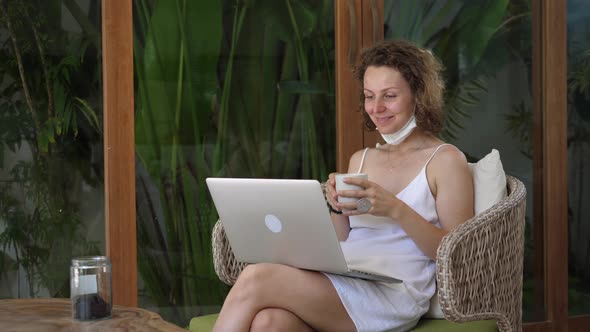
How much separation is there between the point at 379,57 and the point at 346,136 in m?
0.84

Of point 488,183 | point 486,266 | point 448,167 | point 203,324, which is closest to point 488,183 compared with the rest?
point 488,183

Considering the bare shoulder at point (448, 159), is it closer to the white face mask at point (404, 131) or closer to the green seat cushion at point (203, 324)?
the white face mask at point (404, 131)

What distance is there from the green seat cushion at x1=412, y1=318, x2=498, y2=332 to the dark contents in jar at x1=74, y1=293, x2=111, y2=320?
2.76 ft

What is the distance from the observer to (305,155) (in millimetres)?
3346

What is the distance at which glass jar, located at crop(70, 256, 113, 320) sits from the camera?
178 cm

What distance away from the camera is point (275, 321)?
2.00 m

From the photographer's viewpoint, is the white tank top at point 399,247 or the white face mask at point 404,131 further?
the white face mask at point 404,131

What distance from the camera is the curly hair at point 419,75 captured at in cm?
246

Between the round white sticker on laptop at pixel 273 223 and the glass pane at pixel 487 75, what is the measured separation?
1.61 meters

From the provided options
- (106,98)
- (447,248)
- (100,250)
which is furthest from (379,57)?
(100,250)

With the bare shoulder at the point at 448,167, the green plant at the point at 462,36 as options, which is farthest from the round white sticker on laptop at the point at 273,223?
the green plant at the point at 462,36

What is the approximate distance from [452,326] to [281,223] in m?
0.56

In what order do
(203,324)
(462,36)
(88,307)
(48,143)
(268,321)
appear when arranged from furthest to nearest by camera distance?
(462,36), (48,143), (203,324), (268,321), (88,307)

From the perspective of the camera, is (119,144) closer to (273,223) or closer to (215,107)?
(215,107)
